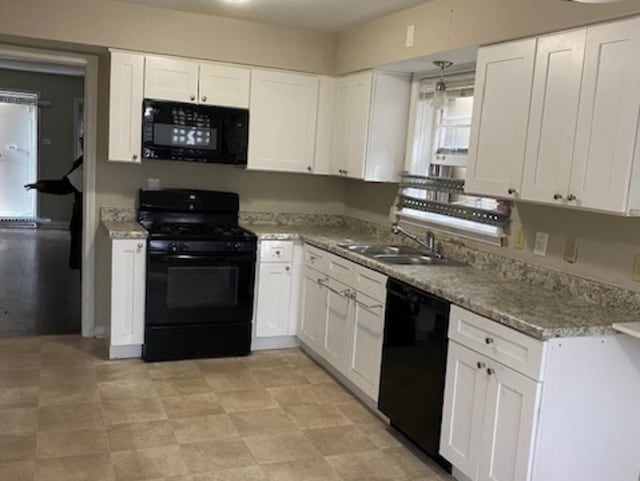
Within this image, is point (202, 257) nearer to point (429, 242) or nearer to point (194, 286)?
point (194, 286)

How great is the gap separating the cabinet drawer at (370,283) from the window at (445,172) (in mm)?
665

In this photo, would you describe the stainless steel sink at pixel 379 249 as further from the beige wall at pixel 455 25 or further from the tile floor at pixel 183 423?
the beige wall at pixel 455 25

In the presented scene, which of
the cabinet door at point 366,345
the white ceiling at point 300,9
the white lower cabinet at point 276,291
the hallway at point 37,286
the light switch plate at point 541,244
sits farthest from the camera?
the hallway at point 37,286

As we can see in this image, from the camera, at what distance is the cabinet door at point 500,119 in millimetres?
2760

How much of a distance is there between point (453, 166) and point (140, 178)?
232 centimetres

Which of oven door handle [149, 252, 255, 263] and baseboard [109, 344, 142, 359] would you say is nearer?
oven door handle [149, 252, 255, 263]

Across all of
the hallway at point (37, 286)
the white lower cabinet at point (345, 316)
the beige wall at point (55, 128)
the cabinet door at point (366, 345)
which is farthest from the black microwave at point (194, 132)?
the beige wall at point (55, 128)

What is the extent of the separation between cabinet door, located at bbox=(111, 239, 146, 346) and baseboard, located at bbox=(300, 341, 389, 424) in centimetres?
120

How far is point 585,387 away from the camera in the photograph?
2305mm

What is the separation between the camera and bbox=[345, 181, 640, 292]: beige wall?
261 centimetres

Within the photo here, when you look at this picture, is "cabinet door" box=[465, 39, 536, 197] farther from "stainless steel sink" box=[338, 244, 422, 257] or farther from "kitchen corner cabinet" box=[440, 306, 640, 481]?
"stainless steel sink" box=[338, 244, 422, 257]

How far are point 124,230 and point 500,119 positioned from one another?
8.17 ft

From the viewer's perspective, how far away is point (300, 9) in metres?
3.96

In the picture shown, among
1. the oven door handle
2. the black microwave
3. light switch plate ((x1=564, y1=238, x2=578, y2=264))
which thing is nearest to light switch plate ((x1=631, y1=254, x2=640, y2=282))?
light switch plate ((x1=564, y1=238, x2=578, y2=264))
